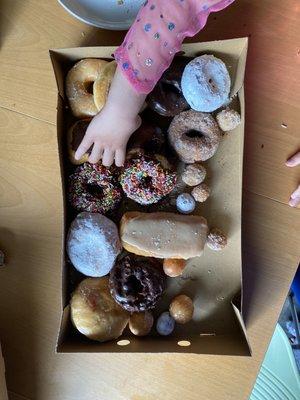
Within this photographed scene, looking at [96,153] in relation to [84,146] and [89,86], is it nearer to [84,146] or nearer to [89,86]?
[84,146]

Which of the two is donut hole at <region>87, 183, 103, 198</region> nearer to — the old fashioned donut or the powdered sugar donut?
the powdered sugar donut

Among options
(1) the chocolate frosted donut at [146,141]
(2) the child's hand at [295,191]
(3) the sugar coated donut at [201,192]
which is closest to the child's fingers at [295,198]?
(2) the child's hand at [295,191]

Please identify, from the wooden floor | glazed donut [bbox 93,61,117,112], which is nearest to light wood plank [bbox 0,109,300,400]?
the wooden floor

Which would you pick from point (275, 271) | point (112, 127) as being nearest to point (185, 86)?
point (112, 127)

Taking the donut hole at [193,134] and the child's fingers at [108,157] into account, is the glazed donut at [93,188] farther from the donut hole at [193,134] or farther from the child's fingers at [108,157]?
the donut hole at [193,134]

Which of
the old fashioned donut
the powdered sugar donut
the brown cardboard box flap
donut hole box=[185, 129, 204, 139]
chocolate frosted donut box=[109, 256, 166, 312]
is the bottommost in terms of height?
the brown cardboard box flap

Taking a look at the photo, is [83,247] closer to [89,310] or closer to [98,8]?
[89,310]

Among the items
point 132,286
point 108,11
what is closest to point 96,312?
point 132,286
